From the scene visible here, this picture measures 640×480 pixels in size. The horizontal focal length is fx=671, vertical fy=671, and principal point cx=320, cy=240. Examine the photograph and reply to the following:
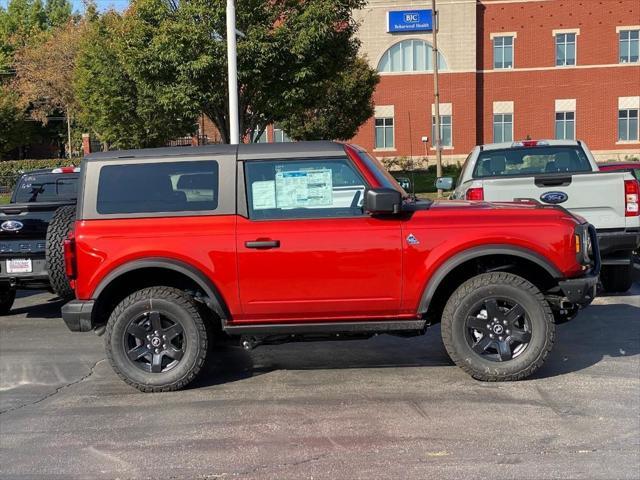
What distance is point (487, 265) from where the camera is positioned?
218 inches

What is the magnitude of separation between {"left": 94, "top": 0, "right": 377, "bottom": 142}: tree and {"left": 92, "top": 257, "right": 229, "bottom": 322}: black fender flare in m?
12.2

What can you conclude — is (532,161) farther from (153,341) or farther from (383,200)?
(153,341)

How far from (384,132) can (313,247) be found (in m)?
38.8

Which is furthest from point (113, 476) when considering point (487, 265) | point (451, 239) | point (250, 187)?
point (487, 265)

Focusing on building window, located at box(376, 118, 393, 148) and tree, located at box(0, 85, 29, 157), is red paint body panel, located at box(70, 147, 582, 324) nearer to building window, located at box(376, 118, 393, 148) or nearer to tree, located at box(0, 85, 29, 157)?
building window, located at box(376, 118, 393, 148)

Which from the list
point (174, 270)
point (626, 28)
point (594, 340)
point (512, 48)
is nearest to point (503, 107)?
point (512, 48)

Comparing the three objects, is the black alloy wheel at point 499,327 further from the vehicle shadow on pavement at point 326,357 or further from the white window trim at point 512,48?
the white window trim at point 512,48

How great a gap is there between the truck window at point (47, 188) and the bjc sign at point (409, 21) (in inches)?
1369

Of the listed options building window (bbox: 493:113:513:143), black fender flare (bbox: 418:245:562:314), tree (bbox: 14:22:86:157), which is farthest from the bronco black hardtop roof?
building window (bbox: 493:113:513:143)

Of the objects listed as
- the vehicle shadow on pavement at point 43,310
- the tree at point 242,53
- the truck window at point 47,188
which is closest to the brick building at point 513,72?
the tree at point 242,53

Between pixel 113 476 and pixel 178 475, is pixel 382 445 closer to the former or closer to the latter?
pixel 178 475

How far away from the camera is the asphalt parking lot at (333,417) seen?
401cm

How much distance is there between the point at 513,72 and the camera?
41.9 m

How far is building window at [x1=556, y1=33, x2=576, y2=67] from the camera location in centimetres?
4150
